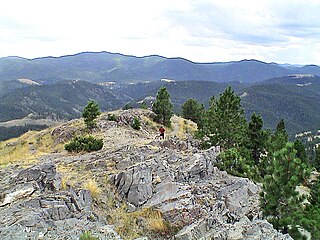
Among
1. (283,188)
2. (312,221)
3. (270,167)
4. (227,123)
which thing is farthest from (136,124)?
(312,221)

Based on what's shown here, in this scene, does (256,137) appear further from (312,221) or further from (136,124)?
(312,221)

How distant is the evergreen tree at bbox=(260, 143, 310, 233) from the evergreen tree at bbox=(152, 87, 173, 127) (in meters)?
38.0

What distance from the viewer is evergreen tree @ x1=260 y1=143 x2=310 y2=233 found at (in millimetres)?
18766

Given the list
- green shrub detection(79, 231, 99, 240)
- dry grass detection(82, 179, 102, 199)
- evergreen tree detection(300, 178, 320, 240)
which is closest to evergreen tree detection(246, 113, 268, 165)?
evergreen tree detection(300, 178, 320, 240)

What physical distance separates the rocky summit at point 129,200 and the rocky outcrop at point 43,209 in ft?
0.09

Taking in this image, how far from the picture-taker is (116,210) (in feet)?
48.1

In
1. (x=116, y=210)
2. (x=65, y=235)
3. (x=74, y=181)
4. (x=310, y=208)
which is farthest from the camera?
(x=310, y=208)

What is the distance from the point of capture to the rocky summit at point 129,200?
1162cm

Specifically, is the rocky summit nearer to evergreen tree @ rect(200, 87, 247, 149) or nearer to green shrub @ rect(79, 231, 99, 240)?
green shrub @ rect(79, 231, 99, 240)

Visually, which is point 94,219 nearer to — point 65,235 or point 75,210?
point 75,210

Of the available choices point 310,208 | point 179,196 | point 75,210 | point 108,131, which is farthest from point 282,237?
point 108,131

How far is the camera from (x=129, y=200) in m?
15.6

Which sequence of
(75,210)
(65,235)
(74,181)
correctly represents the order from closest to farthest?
(65,235) < (75,210) < (74,181)

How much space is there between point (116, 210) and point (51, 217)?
3.29 m
